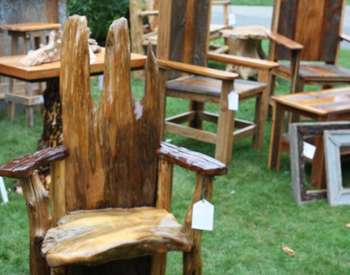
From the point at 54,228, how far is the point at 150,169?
Result: 1.62 ft

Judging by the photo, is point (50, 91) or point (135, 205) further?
point (50, 91)

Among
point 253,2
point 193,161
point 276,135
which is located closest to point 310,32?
point 276,135

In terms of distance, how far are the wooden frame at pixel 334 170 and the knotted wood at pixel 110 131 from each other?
151 cm

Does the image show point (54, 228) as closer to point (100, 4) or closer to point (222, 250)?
point (222, 250)

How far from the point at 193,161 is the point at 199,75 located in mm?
1861

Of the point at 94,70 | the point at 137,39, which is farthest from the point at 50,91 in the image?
the point at 137,39

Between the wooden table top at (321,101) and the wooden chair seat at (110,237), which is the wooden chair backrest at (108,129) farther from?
the wooden table top at (321,101)

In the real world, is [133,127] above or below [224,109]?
above

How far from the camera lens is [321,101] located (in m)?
3.79

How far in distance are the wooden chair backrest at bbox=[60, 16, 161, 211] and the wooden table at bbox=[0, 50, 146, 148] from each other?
90 centimetres

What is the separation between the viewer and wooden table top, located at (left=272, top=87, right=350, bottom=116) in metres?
3.60

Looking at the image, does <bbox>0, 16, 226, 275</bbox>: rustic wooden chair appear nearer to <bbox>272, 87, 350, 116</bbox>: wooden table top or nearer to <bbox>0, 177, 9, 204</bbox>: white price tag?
<bbox>0, 177, 9, 204</bbox>: white price tag

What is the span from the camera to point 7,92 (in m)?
5.01

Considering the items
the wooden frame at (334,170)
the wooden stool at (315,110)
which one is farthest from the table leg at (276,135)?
the wooden frame at (334,170)
